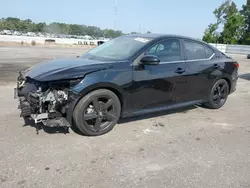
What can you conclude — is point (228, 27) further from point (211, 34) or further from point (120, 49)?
point (120, 49)

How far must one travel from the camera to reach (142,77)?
4117mm

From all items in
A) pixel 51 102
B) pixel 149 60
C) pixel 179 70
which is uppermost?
pixel 149 60

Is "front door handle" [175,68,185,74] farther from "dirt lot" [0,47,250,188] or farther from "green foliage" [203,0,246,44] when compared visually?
"green foliage" [203,0,246,44]

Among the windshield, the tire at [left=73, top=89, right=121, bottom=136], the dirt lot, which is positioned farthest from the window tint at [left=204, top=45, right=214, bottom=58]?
the tire at [left=73, top=89, right=121, bottom=136]

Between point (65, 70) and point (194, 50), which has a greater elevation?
point (194, 50)

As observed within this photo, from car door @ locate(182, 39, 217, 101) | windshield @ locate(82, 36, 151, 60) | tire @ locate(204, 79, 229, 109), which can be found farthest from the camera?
tire @ locate(204, 79, 229, 109)

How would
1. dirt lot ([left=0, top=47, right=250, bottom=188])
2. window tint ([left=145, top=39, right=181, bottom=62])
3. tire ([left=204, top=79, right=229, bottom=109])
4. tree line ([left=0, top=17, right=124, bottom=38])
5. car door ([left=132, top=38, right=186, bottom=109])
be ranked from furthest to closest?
1. tree line ([left=0, top=17, right=124, bottom=38])
2. tire ([left=204, top=79, right=229, bottom=109])
3. window tint ([left=145, top=39, right=181, bottom=62])
4. car door ([left=132, top=38, right=186, bottom=109])
5. dirt lot ([left=0, top=47, right=250, bottom=188])

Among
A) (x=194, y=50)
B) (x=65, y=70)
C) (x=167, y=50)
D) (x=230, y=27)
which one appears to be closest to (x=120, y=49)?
(x=167, y=50)

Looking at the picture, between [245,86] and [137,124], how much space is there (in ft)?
19.9

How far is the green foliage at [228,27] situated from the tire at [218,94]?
52.3 metres

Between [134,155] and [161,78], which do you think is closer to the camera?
[134,155]

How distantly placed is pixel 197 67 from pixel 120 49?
161cm

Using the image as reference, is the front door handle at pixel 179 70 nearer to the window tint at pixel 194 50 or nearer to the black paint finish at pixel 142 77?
the black paint finish at pixel 142 77

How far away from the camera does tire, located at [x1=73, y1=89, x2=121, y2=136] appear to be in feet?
12.0
